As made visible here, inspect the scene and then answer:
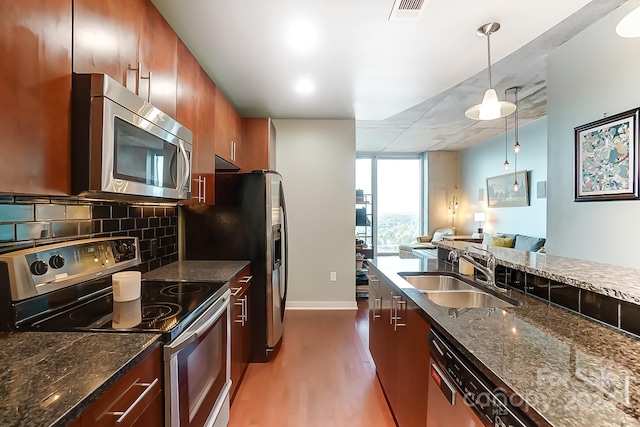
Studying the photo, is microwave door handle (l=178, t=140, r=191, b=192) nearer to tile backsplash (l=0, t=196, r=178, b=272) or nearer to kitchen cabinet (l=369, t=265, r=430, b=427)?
tile backsplash (l=0, t=196, r=178, b=272)

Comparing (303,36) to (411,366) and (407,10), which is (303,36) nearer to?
(407,10)

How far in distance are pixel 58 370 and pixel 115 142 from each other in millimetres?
772

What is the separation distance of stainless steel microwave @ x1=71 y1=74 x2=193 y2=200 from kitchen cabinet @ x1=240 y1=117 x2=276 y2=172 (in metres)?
1.91

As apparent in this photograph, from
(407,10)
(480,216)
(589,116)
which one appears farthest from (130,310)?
(480,216)

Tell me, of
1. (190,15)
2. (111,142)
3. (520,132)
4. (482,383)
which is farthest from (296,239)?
(520,132)

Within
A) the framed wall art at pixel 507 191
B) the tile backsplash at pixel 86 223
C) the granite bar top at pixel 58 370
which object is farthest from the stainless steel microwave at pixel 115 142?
the framed wall art at pixel 507 191

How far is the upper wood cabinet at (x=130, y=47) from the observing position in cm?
107

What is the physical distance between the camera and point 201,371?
141 centimetres

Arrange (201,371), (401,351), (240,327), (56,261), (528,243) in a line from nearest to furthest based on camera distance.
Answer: (56,261), (201,371), (401,351), (240,327), (528,243)

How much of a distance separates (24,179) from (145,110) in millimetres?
603

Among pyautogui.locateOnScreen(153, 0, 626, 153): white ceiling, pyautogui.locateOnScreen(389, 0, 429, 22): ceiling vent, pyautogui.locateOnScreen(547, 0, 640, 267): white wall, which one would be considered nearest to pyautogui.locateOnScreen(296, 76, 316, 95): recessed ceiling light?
pyautogui.locateOnScreen(153, 0, 626, 153): white ceiling

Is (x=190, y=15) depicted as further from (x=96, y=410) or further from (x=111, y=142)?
(x=96, y=410)

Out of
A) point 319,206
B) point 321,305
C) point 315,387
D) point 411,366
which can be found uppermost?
point 319,206

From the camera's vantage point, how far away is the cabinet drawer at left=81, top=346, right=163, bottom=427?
0.78m
